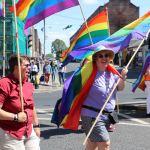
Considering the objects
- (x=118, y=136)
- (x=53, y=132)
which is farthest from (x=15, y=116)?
(x=53, y=132)

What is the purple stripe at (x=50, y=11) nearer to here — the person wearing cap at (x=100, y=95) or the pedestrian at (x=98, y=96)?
the pedestrian at (x=98, y=96)

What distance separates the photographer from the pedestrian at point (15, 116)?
4.76 m

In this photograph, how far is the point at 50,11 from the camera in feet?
30.5

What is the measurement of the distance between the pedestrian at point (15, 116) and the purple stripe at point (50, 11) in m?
3.84

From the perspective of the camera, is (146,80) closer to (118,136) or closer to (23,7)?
(118,136)

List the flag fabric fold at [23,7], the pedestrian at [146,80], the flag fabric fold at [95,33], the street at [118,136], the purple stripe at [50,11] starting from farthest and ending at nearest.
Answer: the flag fabric fold at [95,33]
the pedestrian at [146,80]
the purple stripe at [50,11]
the street at [118,136]
the flag fabric fold at [23,7]

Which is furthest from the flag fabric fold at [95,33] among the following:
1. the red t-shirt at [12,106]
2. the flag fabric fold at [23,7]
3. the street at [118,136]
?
the red t-shirt at [12,106]

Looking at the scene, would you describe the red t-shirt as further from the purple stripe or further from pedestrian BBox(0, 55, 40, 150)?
the purple stripe

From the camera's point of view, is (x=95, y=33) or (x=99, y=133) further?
(x=95, y=33)

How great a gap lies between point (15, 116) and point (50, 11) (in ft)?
16.0

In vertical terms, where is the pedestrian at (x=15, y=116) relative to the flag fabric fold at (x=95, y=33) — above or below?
below

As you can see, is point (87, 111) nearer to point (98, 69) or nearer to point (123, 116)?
point (98, 69)

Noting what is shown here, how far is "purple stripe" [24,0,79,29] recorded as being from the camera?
8.75m

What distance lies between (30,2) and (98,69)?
2.99m
